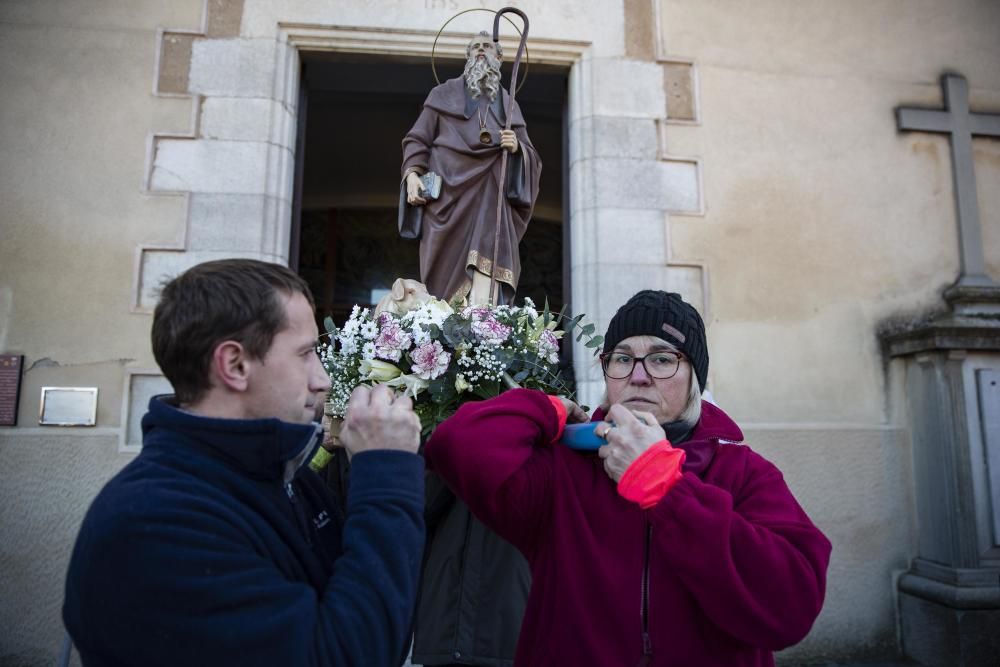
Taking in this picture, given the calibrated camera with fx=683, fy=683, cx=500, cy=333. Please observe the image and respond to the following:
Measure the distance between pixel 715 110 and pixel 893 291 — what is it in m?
1.93

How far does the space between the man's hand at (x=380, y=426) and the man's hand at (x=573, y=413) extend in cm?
59

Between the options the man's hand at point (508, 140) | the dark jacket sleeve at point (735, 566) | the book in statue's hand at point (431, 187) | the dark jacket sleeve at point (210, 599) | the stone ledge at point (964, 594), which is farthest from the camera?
the stone ledge at point (964, 594)

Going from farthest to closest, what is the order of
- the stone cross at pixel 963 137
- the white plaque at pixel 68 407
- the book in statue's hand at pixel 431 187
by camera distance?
the stone cross at pixel 963 137 < the white plaque at pixel 68 407 < the book in statue's hand at pixel 431 187

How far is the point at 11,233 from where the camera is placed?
14.7 feet

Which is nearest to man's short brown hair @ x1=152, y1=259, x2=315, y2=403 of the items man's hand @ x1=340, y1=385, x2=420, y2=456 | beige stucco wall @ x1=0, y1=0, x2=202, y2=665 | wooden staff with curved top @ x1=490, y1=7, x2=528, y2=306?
man's hand @ x1=340, y1=385, x2=420, y2=456

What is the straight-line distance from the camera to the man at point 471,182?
310 cm

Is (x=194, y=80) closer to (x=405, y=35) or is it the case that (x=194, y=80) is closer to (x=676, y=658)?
(x=405, y=35)

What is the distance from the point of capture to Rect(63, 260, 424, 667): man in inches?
37.6

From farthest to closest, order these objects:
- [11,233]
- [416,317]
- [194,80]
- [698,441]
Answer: [194,80], [11,233], [416,317], [698,441]

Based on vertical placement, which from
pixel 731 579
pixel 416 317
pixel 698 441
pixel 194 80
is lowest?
pixel 731 579

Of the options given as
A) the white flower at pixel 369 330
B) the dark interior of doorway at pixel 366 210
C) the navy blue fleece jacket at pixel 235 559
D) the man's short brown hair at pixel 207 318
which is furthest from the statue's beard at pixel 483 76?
the dark interior of doorway at pixel 366 210

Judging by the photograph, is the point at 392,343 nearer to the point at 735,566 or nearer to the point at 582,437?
the point at 582,437

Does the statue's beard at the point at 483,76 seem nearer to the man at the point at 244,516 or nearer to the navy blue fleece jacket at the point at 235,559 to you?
the man at the point at 244,516

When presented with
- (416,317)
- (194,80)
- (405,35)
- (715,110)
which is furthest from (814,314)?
(194,80)
